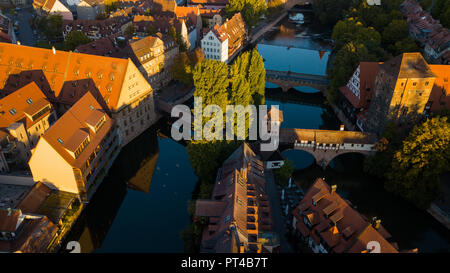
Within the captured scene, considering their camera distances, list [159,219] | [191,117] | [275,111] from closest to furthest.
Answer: [159,219], [275,111], [191,117]

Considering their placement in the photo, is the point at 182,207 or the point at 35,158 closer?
the point at 35,158

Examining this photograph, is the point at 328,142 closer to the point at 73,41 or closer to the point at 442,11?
the point at 73,41

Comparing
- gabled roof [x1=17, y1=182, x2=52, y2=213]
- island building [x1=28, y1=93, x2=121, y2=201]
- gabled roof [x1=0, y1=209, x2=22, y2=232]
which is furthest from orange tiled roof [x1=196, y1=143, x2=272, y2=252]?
gabled roof [x1=17, y1=182, x2=52, y2=213]

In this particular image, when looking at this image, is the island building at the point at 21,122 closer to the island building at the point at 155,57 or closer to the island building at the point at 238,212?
the island building at the point at 155,57

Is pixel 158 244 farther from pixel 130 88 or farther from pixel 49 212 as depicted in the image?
pixel 130 88

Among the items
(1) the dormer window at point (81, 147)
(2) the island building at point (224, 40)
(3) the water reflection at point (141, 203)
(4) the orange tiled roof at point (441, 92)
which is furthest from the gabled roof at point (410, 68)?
(2) the island building at point (224, 40)

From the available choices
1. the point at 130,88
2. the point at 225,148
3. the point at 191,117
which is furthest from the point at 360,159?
the point at 130,88

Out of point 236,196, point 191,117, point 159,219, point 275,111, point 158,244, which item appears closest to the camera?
point 236,196

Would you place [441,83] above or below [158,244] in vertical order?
above
